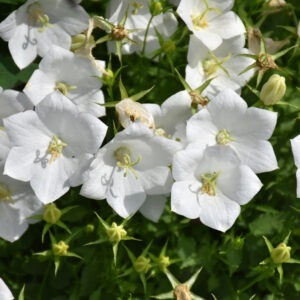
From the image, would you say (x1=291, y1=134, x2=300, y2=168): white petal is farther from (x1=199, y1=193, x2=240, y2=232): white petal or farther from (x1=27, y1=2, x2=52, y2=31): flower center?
(x1=27, y1=2, x2=52, y2=31): flower center

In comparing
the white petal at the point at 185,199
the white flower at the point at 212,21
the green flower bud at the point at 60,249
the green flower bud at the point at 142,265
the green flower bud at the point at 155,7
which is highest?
the green flower bud at the point at 155,7

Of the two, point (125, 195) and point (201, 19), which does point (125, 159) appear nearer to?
point (125, 195)

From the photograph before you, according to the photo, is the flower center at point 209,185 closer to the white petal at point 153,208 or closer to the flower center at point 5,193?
the white petal at point 153,208

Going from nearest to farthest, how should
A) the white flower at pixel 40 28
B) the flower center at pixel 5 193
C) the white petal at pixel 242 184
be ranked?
the white petal at pixel 242 184 → the flower center at pixel 5 193 → the white flower at pixel 40 28

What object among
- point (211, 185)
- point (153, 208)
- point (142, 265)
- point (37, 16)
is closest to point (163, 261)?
point (142, 265)

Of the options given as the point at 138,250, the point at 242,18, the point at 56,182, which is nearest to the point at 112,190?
the point at 56,182

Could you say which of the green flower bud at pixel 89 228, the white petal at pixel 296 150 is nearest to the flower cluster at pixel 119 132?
the white petal at pixel 296 150
